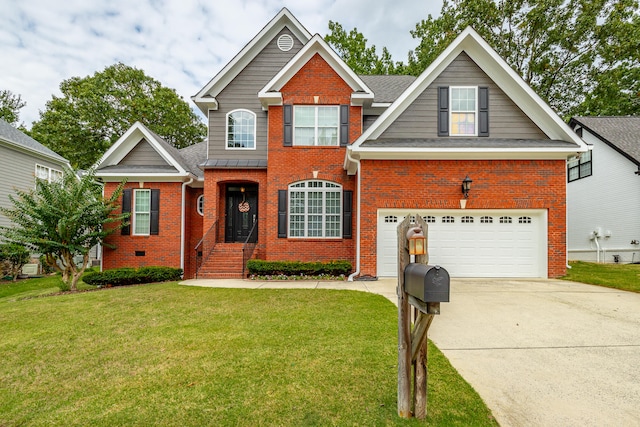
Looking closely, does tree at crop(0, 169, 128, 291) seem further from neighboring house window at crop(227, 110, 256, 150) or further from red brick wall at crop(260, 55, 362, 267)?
red brick wall at crop(260, 55, 362, 267)

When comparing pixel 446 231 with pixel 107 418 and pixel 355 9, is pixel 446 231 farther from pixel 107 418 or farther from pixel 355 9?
pixel 355 9

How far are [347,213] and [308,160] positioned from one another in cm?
231

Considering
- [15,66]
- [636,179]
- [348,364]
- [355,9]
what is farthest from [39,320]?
[15,66]

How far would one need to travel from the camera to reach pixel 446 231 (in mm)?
9422

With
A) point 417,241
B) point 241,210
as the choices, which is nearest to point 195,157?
point 241,210

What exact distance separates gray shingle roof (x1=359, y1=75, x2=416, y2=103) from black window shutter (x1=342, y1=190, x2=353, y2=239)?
4085 millimetres

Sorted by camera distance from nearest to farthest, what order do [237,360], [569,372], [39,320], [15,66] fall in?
[569,372]
[237,360]
[39,320]
[15,66]

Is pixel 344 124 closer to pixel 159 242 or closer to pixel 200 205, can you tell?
pixel 200 205

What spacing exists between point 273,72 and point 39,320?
10.6 meters

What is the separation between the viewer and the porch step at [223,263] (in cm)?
1036

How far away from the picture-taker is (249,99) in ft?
39.8

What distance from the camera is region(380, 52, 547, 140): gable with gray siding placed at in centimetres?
959

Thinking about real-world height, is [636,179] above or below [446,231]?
above

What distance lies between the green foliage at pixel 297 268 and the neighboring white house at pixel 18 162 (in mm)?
11981
